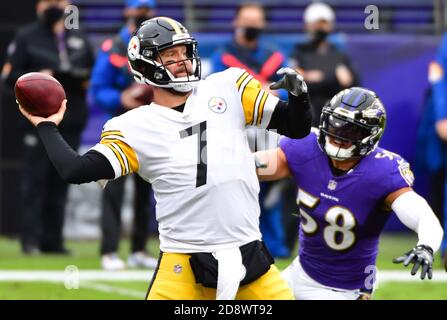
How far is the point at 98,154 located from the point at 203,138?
0.43 m

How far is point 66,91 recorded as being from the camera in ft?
28.7

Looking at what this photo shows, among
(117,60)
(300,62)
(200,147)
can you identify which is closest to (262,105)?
(200,147)

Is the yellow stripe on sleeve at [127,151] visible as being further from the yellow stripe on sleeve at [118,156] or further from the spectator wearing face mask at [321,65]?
the spectator wearing face mask at [321,65]

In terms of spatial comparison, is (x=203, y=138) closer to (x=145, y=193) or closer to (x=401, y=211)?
(x=401, y=211)

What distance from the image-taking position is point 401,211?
496 centimetres

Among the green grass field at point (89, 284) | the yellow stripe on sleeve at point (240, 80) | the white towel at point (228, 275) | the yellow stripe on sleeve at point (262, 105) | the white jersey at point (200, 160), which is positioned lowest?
the green grass field at point (89, 284)

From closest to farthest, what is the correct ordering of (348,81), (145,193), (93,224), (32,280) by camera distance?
(32,280), (145,193), (348,81), (93,224)

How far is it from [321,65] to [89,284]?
279 cm

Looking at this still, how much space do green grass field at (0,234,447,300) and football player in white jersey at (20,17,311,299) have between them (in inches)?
99.1

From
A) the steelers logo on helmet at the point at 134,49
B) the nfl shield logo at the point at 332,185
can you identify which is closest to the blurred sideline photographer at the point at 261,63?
the nfl shield logo at the point at 332,185

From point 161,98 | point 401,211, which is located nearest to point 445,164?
point 401,211

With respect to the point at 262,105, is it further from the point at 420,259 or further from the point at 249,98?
the point at 420,259

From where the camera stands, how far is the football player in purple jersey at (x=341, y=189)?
5.20 meters

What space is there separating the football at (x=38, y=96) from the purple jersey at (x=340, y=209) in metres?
1.37
